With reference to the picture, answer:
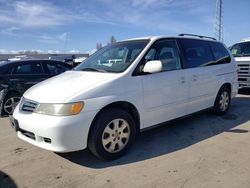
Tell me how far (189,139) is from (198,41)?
6.97 ft

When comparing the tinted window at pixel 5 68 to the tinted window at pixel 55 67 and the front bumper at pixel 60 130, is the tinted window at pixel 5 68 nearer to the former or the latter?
the tinted window at pixel 55 67

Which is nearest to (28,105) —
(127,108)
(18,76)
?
(127,108)

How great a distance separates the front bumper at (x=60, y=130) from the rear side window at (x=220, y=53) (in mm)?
3597

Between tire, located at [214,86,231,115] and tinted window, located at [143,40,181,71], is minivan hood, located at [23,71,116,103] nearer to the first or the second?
tinted window, located at [143,40,181,71]

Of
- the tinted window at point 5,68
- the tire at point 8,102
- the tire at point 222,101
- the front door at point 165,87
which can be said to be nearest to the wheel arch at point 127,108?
the front door at point 165,87

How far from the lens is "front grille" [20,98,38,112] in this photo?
3.76 m

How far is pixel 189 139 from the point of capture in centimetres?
480

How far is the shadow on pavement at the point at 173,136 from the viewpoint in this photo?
4.05 m

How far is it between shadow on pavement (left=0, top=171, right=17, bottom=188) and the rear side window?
4602 mm

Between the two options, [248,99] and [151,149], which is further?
[248,99]

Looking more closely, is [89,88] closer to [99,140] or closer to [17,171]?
[99,140]

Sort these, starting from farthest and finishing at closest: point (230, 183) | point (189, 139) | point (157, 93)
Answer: point (189, 139) < point (157, 93) < point (230, 183)

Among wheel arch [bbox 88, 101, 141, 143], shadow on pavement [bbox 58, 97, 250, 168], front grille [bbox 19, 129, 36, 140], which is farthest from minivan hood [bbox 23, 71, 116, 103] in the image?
shadow on pavement [bbox 58, 97, 250, 168]

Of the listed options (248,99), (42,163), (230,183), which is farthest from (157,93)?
(248,99)
